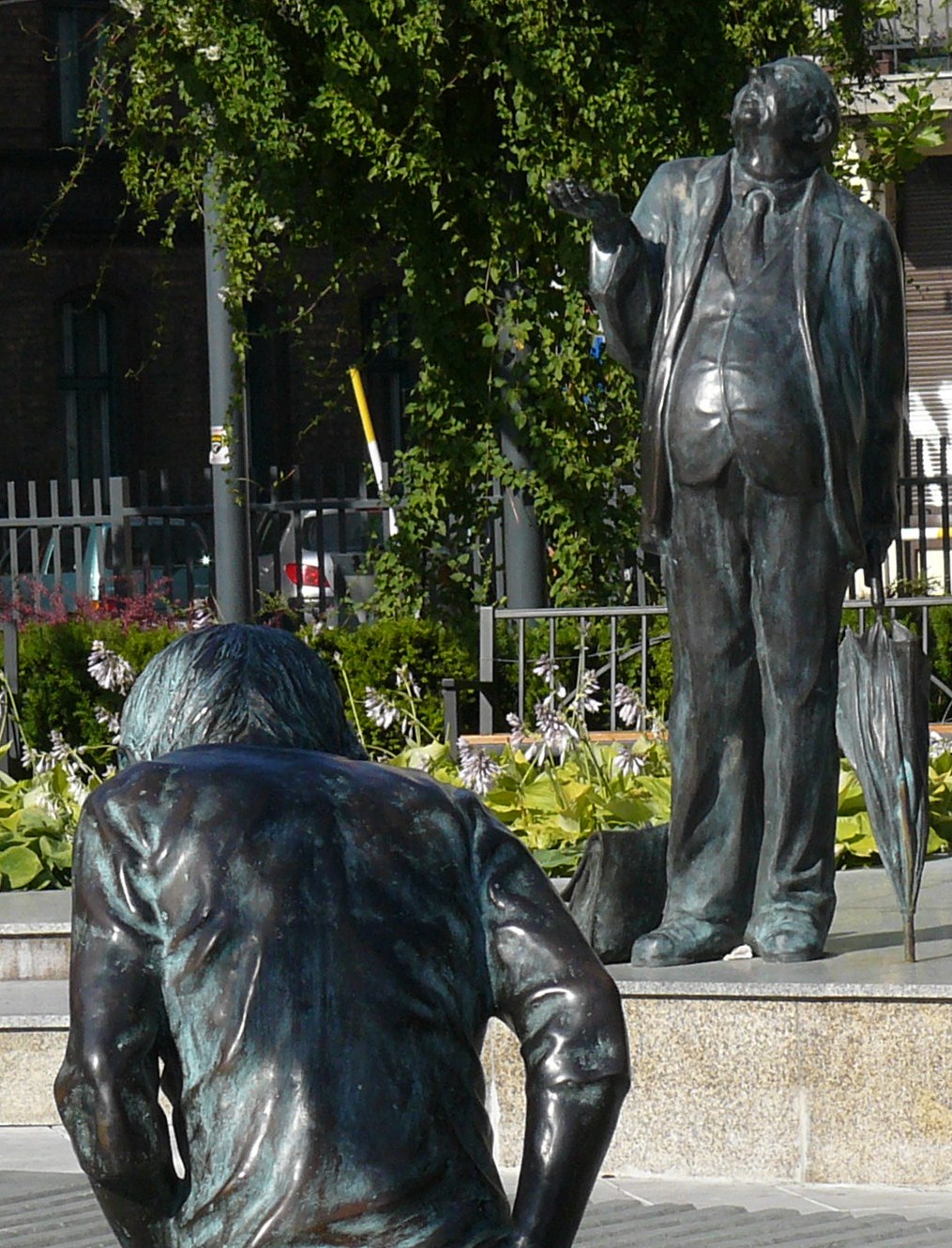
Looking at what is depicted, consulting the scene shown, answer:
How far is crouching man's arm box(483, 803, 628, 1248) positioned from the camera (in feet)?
7.58

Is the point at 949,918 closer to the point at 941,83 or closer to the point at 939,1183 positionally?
the point at 939,1183

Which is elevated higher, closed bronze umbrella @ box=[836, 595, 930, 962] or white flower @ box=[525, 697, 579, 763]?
closed bronze umbrella @ box=[836, 595, 930, 962]

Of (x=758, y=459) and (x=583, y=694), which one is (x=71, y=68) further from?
(x=758, y=459)

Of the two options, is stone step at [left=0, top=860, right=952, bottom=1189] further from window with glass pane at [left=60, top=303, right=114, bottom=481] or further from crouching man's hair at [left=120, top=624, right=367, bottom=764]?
window with glass pane at [left=60, top=303, right=114, bottom=481]

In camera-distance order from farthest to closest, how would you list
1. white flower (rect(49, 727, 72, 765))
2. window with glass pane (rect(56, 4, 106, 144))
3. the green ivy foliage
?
window with glass pane (rect(56, 4, 106, 144))
the green ivy foliage
white flower (rect(49, 727, 72, 765))

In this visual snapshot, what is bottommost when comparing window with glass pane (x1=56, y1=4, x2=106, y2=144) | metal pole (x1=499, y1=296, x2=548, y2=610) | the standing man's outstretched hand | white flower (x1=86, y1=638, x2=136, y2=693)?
white flower (x1=86, y1=638, x2=136, y2=693)

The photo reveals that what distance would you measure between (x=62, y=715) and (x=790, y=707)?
6.65 m

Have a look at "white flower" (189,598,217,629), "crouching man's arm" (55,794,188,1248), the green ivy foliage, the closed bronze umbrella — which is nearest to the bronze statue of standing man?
the closed bronze umbrella

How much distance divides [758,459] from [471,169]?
717cm

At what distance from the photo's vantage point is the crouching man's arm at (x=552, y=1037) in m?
2.31

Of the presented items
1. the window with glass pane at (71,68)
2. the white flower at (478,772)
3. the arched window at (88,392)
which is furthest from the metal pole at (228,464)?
the window with glass pane at (71,68)

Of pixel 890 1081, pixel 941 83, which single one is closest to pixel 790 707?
pixel 890 1081

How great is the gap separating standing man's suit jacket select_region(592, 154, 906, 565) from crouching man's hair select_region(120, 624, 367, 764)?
311cm

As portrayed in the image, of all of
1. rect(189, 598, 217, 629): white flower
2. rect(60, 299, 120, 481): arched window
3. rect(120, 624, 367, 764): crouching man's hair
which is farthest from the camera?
rect(60, 299, 120, 481): arched window
